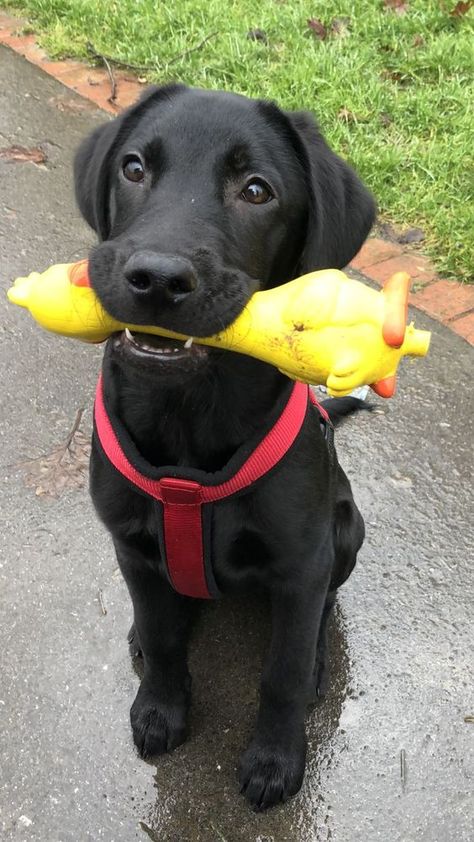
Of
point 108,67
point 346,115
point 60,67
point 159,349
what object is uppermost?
point 159,349

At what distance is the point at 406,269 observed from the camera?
411 cm

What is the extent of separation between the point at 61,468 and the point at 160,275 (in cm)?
169

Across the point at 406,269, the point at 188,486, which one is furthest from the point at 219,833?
the point at 406,269

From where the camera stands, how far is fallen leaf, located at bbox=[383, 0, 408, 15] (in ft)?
18.4

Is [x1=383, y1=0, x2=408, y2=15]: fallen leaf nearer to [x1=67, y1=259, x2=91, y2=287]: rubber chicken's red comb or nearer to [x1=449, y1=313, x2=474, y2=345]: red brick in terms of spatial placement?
[x1=449, y1=313, x2=474, y2=345]: red brick

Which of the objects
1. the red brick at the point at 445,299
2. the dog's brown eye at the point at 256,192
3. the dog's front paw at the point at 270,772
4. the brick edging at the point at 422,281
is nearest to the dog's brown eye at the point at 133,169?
the dog's brown eye at the point at 256,192

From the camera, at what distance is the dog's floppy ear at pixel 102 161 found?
224 centimetres

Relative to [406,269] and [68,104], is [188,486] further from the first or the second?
[68,104]

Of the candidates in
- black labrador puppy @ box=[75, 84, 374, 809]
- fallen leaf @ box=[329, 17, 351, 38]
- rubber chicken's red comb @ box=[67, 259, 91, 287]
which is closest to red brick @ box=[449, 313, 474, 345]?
black labrador puppy @ box=[75, 84, 374, 809]

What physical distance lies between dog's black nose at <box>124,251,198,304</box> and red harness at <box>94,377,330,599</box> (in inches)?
20.0

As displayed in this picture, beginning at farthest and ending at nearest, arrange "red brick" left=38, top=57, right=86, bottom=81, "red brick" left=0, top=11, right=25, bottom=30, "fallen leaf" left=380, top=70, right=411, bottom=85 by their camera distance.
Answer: "red brick" left=0, top=11, right=25, bottom=30, "red brick" left=38, top=57, right=86, bottom=81, "fallen leaf" left=380, top=70, right=411, bottom=85

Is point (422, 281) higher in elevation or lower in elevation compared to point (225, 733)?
higher

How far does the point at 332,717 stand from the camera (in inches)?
99.8

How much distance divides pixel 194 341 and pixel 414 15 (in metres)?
4.42
